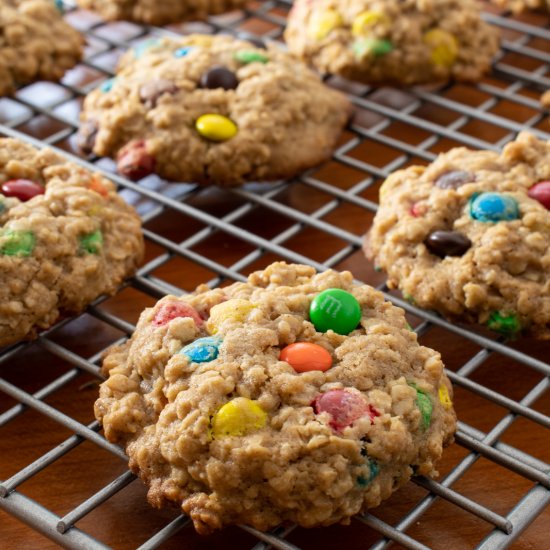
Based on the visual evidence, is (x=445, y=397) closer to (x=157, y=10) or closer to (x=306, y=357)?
(x=306, y=357)

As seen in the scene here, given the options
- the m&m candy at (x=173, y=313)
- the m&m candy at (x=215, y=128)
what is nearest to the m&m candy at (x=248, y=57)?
the m&m candy at (x=215, y=128)

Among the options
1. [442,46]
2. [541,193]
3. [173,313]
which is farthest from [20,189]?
[442,46]

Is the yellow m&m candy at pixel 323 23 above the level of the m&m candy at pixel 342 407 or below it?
above

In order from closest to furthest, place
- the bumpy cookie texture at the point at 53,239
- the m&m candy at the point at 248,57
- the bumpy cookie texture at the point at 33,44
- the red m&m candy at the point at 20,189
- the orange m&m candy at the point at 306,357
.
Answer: the orange m&m candy at the point at 306,357, the bumpy cookie texture at the point at 53,239, the red m&m candy at the point at 20,189, the m&m candy at the point at 248,57, the bumpy cookie texture at the point at 33,44

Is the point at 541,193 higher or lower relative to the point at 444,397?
higher

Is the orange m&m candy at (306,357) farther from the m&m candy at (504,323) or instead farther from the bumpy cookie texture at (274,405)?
the m&m candy at (504,323)

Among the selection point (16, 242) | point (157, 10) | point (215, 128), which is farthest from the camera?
point (157, 10)

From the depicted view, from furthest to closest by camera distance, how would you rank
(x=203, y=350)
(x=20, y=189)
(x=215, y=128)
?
(x=215, y=128)
(x=20, y=189)
(x=203, y=350)
